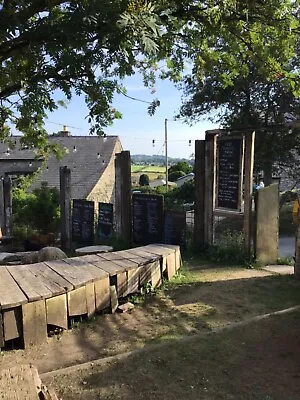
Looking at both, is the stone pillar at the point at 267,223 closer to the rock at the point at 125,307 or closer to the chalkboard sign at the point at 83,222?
the rock at the point at 125,307

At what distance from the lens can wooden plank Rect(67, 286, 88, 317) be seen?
480 centimetres

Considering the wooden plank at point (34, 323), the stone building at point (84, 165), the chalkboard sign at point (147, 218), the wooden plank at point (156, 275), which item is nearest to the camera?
the wooden plank at point (34, 323)

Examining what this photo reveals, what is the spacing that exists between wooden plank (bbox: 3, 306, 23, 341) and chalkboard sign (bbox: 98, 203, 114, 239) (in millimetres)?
5662

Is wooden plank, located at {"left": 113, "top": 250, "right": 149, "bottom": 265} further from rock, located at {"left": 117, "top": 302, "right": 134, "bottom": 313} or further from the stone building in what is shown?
the stone building

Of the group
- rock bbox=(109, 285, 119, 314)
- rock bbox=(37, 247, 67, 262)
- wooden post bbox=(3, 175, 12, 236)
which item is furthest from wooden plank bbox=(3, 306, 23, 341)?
wooden post bbox=(3, 175, 12, 236)

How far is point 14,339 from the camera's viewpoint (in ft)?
14.5

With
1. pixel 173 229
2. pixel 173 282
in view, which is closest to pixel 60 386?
pixel 173 282

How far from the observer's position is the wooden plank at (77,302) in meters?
4.80

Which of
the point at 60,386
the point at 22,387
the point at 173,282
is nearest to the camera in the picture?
the point at 22,387

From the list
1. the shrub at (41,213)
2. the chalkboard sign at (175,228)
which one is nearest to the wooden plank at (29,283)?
the chalkboard sign at (175,228)

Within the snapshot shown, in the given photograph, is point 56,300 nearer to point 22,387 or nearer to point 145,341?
point 145,341

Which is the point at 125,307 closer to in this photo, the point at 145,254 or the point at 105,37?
the point at 145,254

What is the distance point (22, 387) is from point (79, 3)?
94.6 inches

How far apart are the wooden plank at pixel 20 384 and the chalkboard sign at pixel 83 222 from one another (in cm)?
710
